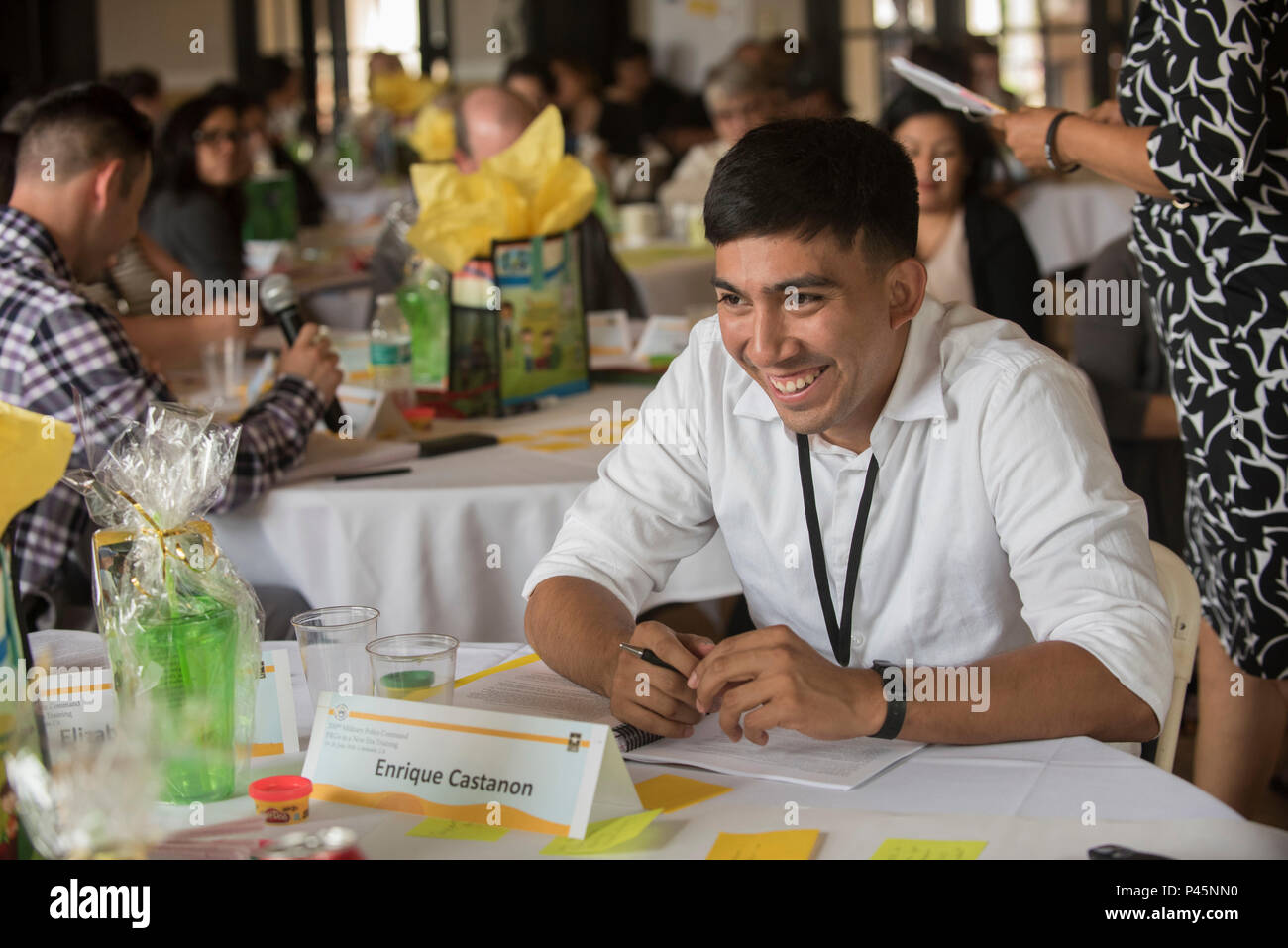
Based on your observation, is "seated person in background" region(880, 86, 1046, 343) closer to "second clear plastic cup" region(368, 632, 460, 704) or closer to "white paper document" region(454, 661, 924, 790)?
"white paper document" region(454, 661, 924, 790)

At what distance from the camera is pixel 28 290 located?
2.31m

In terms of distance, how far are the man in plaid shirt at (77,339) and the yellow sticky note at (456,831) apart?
1240 mm

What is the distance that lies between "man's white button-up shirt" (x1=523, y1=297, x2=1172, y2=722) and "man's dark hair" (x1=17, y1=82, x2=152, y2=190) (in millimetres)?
1272

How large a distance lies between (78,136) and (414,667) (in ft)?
5.37

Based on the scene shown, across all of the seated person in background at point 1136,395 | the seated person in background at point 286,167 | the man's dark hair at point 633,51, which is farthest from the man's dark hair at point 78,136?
the man's dark hair at point 633,51

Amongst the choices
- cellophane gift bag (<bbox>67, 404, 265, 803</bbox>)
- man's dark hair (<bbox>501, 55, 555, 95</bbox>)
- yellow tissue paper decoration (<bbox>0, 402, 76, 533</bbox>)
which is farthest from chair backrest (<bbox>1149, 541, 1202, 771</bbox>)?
man's dark hair (<bbox>501, 55, 555, 95</bbox>)

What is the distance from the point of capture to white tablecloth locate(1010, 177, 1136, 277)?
20.4 ft

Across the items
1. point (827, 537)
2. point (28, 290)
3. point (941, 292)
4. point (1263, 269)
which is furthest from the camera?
point (941, 292)

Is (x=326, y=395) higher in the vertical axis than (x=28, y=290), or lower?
lower

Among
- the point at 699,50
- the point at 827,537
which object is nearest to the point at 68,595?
the point at 827,537

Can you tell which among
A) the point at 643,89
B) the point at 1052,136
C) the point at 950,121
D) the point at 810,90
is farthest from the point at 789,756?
the point at 643,89

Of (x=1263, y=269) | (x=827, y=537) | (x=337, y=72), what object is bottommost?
(x=827, y=537)
